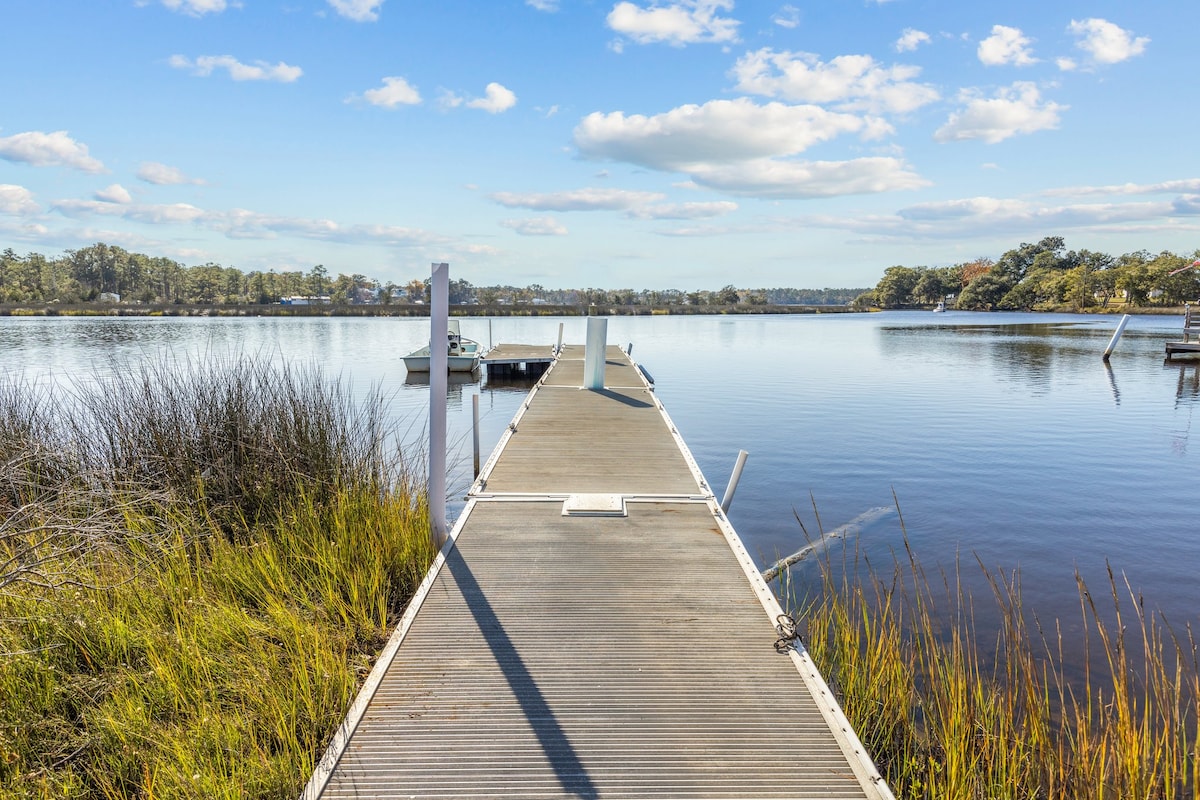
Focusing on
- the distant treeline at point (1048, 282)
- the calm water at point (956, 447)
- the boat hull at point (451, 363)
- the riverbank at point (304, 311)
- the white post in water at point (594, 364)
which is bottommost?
the calm water at point (956, 447)

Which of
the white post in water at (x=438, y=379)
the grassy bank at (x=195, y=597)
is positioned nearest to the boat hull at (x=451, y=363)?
the grassy bank at (x=195, y=597)

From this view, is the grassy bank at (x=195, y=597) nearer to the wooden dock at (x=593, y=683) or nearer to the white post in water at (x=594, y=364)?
the wooden dock at (x=593, y=683)

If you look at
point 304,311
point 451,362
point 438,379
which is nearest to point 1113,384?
point 451,362

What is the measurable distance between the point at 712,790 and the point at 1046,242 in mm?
98598

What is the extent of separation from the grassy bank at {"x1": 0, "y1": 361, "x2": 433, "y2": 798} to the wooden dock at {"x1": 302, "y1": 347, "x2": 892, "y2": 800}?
341 millimetres

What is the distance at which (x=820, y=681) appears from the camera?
3092 millimetres

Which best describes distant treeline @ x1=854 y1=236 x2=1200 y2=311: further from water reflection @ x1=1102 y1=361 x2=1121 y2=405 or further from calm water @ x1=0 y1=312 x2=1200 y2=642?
calm water @ x1=0 y1=312 x2=1200 y2=642

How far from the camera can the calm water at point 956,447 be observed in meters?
6.93

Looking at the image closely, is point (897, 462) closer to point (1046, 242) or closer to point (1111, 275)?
point (1111, 275)

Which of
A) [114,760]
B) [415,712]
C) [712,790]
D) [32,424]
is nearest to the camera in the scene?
[712,790]

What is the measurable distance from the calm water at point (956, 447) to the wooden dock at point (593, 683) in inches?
91.5

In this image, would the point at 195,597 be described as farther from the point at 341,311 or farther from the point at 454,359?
the point at 341,311

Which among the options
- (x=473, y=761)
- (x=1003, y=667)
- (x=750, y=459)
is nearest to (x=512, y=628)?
(x=473, y=761)

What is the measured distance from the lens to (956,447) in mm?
11391
